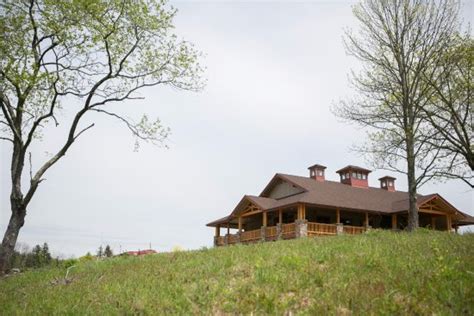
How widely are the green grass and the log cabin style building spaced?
62.3 ft

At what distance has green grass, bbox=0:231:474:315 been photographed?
7516mm

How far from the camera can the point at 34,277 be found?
1747 centimetres

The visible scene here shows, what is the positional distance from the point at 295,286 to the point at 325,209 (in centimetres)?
2803

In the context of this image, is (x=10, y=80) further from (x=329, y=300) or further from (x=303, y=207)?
(x=303, y=207)

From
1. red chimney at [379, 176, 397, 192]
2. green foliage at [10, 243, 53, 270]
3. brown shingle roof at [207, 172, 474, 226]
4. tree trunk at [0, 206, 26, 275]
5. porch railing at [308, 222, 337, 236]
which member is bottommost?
green foliage at [10, 243, 53, 270]

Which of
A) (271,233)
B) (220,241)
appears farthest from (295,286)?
(220,241)

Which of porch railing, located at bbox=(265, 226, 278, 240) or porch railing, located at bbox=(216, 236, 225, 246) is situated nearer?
porch railing, located at bbox=(265, 226, 278, 240)

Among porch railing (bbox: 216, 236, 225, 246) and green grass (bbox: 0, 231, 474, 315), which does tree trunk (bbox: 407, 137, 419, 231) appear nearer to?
green grass (bbox: 0, 231, 474, 315)

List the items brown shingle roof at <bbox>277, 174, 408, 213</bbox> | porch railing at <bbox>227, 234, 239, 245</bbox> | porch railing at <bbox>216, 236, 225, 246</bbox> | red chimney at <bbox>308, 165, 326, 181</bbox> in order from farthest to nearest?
1. red chimney at <bbox>308, 165, 326, 181</bbox>
2. porch railing at <bbox>216, 236, 225, 246</bbox>
3. porch railing at <bbox>227, 234, 239, 245</bbox>
4. brown shingle roof at <bbox>277, 174, 408, 213</bbox>

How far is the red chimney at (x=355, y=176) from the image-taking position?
4162 cm

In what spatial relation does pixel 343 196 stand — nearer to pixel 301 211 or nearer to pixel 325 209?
pixel 325 209

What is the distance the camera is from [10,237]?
715 inches

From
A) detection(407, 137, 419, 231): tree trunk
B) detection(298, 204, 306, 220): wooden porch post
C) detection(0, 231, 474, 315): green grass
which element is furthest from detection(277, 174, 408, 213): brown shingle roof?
detection(0, 231, 474, 315): green grass

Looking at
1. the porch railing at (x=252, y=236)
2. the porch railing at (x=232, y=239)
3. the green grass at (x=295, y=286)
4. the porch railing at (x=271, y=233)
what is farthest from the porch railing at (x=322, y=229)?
the green grass at (x=295, y=286)
